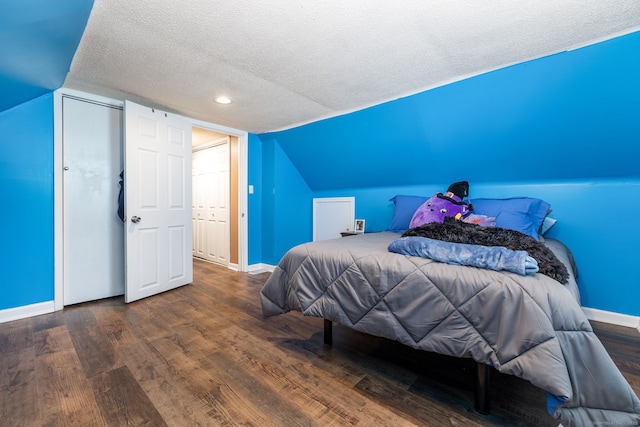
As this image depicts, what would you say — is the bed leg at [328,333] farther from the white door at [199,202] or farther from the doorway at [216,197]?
the white door at [199,202]

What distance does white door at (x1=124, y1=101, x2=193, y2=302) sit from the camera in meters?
2.75

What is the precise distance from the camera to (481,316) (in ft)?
3.96

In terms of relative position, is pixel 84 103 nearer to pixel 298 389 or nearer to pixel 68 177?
pixel 68 177

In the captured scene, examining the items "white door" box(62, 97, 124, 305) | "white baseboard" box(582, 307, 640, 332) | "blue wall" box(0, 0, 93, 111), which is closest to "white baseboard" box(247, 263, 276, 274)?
"white door" box(62, 97, 124, 305)

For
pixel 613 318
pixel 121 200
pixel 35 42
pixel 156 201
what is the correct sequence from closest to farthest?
pixel 35 42 → pixel 613 318 → pixel 121 200 → pixel 156 201

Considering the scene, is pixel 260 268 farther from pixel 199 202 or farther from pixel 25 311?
pixel 25 311

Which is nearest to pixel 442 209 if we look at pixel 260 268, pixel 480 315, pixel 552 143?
pixel 552 143

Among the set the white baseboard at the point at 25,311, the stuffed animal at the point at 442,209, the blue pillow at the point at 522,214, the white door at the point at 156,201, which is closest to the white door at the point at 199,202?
the white door at the point at 156,201

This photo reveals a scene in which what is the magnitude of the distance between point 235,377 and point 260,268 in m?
2.64

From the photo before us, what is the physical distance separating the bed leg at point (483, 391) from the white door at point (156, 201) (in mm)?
3046

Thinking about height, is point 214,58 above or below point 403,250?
above

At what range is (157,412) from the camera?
1.31 m

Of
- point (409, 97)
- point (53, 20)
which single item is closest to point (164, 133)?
point (53, 20)

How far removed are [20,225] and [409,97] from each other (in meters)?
3.65
